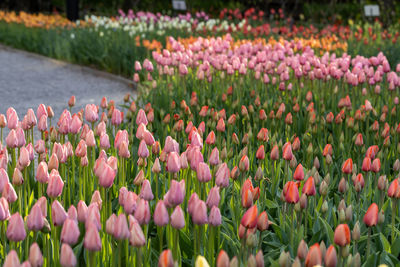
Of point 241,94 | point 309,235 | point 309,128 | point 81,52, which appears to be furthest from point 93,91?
point 309,235

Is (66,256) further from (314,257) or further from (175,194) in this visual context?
(314,257)

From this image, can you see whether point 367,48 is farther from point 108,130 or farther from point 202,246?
point 202,246

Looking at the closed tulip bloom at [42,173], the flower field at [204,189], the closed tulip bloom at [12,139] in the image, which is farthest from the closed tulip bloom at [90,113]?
the closed tulip bloom at [42,173]

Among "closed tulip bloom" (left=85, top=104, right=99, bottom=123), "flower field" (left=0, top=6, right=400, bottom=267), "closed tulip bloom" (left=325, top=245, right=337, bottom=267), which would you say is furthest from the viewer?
"closed tulip bloom" (left=85, top=104, right=99, bottom=123)

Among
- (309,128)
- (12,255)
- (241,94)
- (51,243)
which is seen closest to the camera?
(12,255)

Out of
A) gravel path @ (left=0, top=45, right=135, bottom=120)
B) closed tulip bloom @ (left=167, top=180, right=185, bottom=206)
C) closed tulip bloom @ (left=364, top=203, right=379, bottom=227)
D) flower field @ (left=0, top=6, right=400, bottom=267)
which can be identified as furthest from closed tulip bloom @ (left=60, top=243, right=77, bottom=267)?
gravel path @ (left=0, top=45, right=135, bottom=120)

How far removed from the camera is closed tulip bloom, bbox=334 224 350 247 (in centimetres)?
163

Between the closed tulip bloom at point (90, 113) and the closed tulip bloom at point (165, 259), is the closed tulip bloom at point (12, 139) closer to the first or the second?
the closed tulip bloom at point (90, 113)

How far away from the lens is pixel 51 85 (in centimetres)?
873

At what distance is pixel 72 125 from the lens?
2.82m

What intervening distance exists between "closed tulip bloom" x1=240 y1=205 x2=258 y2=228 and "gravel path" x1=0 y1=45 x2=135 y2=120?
5248mm

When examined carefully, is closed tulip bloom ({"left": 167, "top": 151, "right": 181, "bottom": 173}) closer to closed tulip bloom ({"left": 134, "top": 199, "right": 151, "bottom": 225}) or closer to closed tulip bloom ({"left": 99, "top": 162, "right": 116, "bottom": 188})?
closed tulip bloom ({"left": 99, "top": 162, "right": 116, "bottom": 188})

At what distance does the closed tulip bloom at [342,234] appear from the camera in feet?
5.35

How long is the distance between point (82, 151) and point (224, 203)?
776 millimetres
